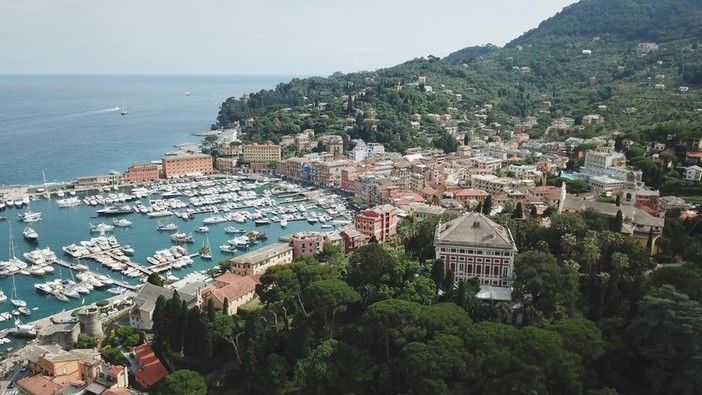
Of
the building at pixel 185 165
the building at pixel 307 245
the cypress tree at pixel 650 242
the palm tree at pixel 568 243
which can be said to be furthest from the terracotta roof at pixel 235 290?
the building at pixel 185 165

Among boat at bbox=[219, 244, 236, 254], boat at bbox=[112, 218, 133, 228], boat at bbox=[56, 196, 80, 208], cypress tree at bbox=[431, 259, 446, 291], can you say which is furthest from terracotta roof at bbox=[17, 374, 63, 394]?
boat at bbox=[56, 196, 80, 208]

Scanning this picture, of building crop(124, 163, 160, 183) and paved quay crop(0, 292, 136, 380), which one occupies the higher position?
building crop(124, 163, 160, 183)

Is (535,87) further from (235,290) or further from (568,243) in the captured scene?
(235,290)

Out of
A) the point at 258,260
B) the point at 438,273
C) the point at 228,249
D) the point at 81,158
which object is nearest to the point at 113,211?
the point at 228,249

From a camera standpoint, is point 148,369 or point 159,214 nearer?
point 148,369

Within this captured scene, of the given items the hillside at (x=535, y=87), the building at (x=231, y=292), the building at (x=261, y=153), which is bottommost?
the building at (x=231, y=292)

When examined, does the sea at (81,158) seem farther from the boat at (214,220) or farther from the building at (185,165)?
the building at (185,165)

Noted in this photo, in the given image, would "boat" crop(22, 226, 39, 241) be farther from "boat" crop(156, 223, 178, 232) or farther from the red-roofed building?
the red-roofed building
